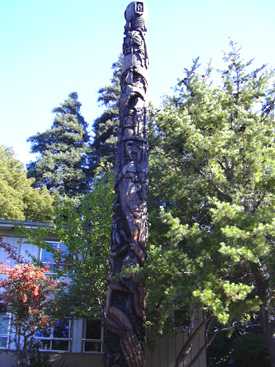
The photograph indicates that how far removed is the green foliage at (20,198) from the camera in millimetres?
25906

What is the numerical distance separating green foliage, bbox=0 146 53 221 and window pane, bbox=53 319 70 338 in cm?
953

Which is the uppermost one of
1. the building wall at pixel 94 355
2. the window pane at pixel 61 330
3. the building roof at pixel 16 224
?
the building roof at pixel 16 224

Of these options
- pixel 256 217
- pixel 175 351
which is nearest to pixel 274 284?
pixel 256 217

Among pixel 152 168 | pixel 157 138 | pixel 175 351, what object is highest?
pixel 157 138

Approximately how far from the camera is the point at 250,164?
10.6 metres

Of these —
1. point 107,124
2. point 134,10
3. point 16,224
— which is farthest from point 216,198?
point 107,124

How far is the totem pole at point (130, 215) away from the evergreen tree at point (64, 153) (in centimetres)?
2216

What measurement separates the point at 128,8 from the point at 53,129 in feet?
85.5

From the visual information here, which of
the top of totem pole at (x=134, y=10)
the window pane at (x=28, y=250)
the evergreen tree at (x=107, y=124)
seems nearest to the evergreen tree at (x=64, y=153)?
the evergreen tree at (x=107, y=124)

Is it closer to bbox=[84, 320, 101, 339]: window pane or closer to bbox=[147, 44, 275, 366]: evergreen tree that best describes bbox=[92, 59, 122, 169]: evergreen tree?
bbox=[84, 320, 101, 339]: window pane

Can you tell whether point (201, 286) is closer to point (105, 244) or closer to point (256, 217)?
point (256, 217)

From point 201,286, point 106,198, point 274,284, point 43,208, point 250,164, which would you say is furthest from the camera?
point 43,208

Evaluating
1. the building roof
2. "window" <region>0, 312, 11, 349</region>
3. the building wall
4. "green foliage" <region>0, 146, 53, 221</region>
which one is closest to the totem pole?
the building roof

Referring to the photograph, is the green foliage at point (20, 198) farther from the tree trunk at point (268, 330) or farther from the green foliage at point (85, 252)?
the tree trunk at point (268, 330)
